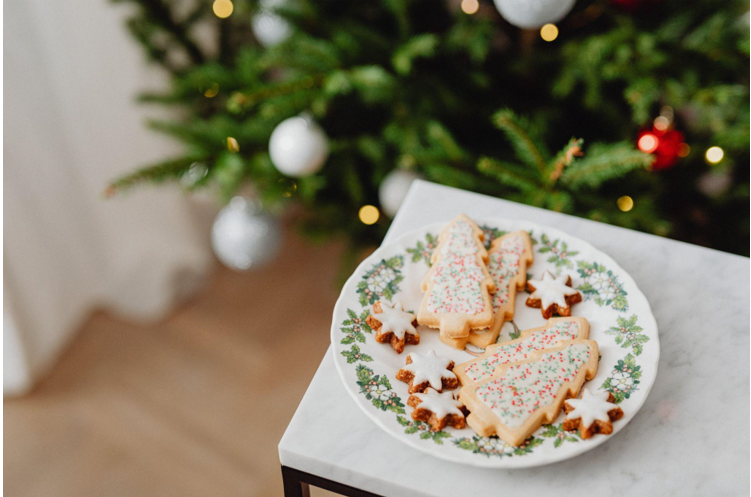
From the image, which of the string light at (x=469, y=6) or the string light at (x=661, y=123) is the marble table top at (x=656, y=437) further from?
the string light at (x=469, y=6)

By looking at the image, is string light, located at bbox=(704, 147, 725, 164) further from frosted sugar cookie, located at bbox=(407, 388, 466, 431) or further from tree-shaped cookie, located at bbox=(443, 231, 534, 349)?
frosted sugar cookie, located at bbox=(407, 388, 466, 431)

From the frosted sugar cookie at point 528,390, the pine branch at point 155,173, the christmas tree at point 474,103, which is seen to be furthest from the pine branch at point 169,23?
the frosted sugar cookie at point 528,390

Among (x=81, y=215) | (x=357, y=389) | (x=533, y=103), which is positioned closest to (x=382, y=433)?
(x=357, y=389)

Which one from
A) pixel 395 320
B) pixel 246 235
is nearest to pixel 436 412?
pixel 395 320

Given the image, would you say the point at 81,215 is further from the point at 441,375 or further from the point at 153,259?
the point at 441,375

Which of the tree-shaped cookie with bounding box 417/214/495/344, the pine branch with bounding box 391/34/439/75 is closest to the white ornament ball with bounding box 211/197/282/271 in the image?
the pine branch with bounding box 391/34/439/75
